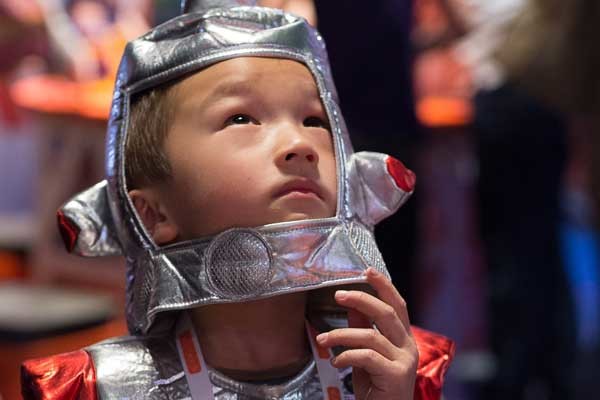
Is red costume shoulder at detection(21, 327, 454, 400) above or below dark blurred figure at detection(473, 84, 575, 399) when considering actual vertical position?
above

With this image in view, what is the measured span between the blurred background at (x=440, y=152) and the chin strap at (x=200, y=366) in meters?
0.55

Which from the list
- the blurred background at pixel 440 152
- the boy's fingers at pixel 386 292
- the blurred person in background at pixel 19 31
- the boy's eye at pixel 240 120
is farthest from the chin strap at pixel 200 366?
the blurred person in background at pixel 19 31

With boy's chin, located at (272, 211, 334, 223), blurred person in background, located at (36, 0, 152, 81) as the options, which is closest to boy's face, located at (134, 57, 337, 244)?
boy's chin, located at (272, 211, 334, 223)

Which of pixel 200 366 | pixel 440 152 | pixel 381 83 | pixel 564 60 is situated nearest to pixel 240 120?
pixel 200 366

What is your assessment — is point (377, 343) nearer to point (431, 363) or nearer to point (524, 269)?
point (431, 363)

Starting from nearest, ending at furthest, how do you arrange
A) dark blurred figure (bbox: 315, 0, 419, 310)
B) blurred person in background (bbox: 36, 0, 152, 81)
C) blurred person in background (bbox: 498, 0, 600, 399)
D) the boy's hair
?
the boy's hair
dark blurred figure (bbox: 315, 0, 419, 310)
blurred person in background (bbox: 498, 0, 600, 399)
blurred person in background (bbox: 36, 0, 152, 81)

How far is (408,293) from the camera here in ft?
6.18

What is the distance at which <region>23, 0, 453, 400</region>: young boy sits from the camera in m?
0.98

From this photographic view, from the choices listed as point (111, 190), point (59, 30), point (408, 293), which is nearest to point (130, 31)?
point (59, 30)

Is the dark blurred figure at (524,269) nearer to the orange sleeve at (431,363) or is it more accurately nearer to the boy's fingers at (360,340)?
the orange sleeve at (431,363)

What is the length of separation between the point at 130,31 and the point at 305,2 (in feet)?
5.29

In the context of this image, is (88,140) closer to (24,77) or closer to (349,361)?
(24,77)

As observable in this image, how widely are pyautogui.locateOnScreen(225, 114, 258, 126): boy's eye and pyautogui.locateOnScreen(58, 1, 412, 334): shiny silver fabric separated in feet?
0.20

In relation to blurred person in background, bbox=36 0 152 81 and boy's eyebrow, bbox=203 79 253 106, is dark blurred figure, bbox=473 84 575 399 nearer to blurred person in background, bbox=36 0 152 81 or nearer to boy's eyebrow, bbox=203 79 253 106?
blurred person in background, bbox=36 0 152 81
